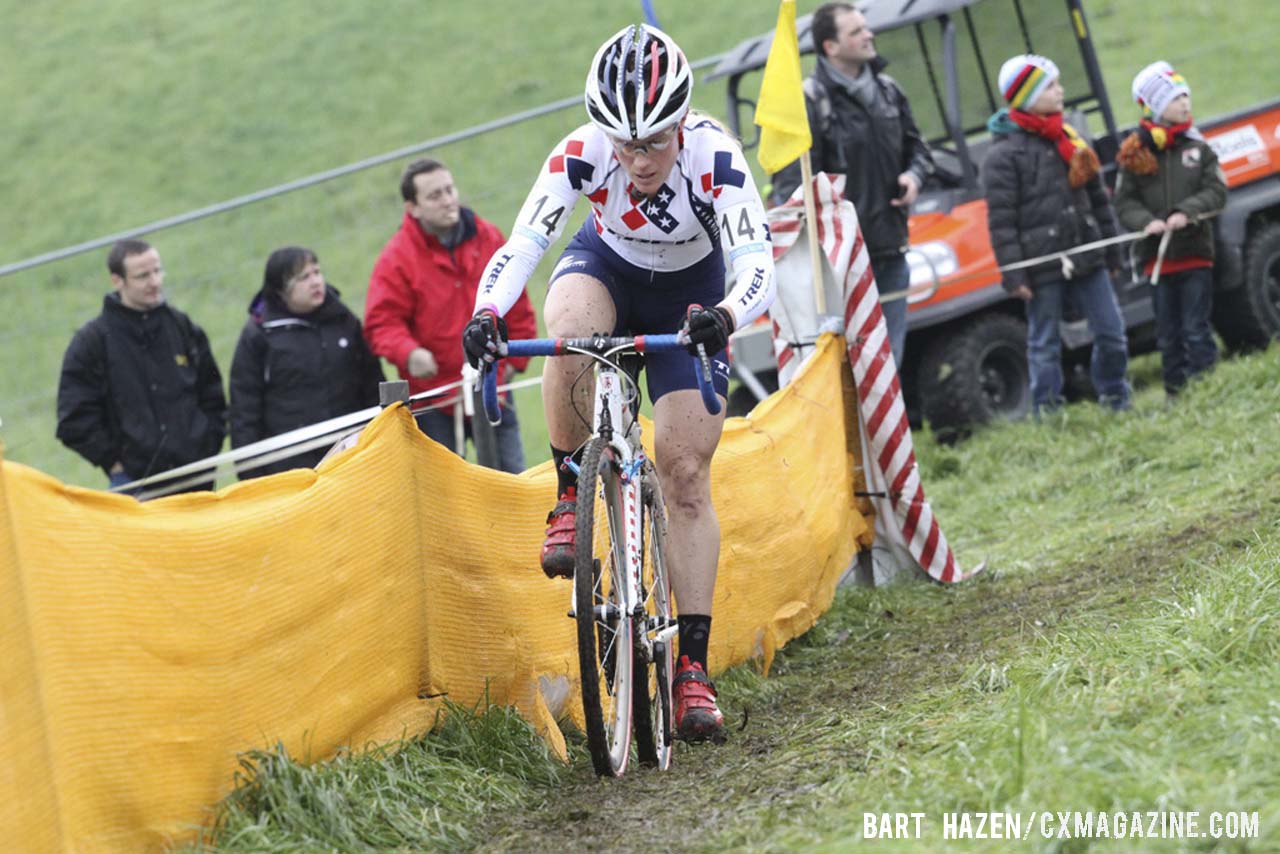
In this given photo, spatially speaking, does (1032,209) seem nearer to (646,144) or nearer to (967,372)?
(967,372)

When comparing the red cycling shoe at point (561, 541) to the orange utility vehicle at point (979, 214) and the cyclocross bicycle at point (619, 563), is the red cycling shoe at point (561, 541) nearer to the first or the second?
the cyclocross bicycle at point (619, 563)

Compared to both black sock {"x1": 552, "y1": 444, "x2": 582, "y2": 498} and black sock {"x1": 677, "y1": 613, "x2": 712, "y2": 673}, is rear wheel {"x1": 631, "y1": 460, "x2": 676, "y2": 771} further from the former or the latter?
black sock {"x1": 552, "y1": 444, "x2": 582, "y2": 498}

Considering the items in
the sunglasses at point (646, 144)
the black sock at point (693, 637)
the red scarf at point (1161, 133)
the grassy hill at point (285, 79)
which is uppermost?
the grassy hill at point (285, 79)

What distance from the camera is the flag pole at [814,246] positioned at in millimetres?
8375

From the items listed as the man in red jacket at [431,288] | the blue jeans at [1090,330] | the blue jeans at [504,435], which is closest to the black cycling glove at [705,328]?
the man in red jacket at [431,288]

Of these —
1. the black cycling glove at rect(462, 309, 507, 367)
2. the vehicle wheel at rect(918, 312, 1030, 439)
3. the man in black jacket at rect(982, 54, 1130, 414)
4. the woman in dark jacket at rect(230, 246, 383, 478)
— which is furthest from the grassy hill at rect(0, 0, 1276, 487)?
the black cycling glove at rect(462, 309, 507, 367)

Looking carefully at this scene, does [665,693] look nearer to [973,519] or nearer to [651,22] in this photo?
[651,22]

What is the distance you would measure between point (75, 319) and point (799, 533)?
843cm

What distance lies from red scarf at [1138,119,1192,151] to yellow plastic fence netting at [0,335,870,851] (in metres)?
6.35

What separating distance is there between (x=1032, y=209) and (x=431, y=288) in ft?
14.6

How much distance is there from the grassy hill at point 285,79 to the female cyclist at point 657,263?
39.5 feet

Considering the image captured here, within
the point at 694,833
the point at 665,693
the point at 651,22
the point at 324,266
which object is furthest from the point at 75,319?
the point at 694,833

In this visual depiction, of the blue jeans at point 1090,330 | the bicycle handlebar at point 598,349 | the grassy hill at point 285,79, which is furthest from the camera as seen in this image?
the grassy hill at point 285,79

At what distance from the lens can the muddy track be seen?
4.71 meters
